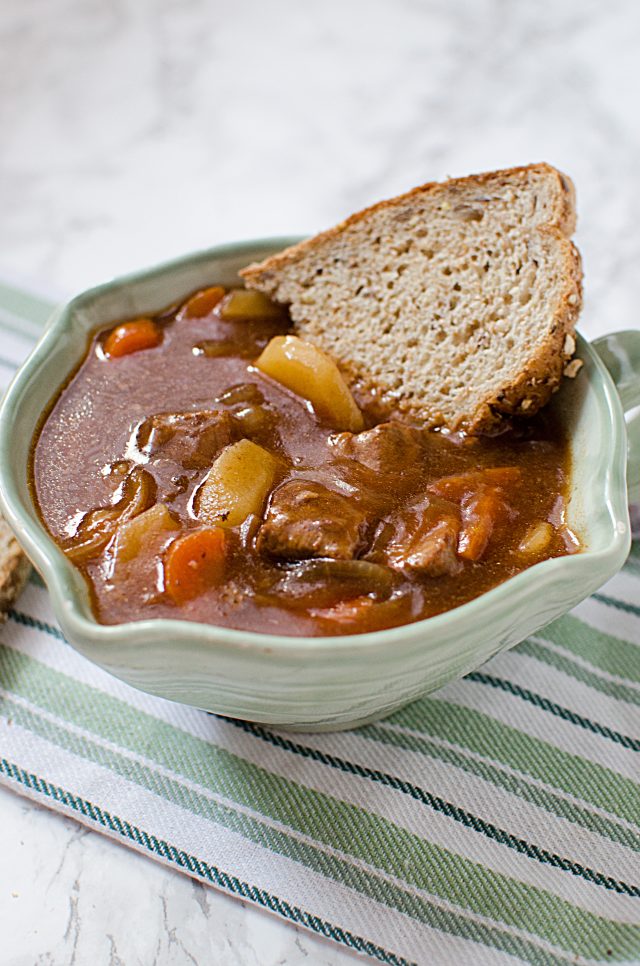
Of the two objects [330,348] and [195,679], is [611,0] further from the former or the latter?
[195,679]

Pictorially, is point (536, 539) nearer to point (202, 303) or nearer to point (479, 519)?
point (479, 519)

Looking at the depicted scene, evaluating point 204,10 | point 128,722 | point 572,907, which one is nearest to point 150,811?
point 128,722

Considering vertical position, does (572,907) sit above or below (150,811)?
below

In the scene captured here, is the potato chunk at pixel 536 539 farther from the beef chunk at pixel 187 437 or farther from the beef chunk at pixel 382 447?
the beef chunk at pixel 187 437

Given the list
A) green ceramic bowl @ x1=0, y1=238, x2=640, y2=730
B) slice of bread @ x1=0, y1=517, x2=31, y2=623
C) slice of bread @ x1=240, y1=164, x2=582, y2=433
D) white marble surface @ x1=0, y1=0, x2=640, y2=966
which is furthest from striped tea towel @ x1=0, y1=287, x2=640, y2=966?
white marble surface @ x1=0, y1=0, x2=640, y2=966

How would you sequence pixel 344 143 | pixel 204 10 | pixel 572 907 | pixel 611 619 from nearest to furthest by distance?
pixel 572 907 < pixel 611 619 < pixel 344 143 < pixel 204 10

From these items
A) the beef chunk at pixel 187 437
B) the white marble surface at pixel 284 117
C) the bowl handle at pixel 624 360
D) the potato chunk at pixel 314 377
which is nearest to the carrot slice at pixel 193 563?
the beef chunk at pixel 187 437

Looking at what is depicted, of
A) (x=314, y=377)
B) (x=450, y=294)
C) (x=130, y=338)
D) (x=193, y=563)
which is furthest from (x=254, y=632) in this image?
(x=450, y=294)
